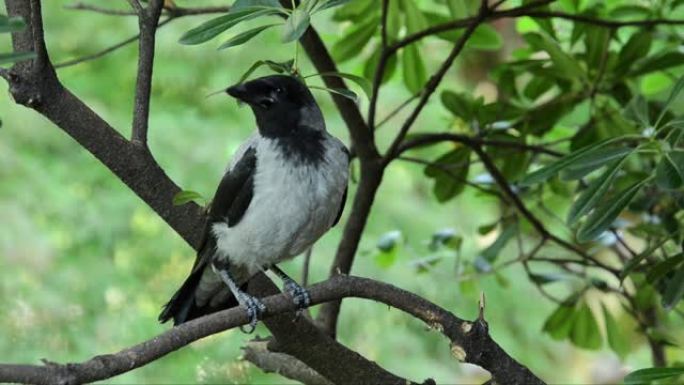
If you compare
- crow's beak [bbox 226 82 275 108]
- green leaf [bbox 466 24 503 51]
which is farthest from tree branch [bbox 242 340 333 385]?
green leaf [bbox 466 24 503 51]

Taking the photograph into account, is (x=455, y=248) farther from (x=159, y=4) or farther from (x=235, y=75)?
(x=235, y=75)

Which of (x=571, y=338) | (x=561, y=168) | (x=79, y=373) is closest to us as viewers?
(x=79, y=373)

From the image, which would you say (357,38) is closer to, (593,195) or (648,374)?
(593,195)

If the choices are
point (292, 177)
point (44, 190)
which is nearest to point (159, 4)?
point (292, 177)

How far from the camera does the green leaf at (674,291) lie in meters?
1.47

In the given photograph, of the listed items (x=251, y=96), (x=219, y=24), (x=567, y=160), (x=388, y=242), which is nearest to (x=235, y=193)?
(x=251, y=96)

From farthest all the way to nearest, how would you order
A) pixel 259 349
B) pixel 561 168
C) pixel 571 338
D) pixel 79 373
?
pixel 571 338 → pixel 259 349 → pixel 561 168 → pixel 79 373

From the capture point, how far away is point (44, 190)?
4062 millimetres

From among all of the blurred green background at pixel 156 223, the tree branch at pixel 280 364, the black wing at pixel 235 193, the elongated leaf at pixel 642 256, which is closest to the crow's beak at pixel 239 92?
the black wing at pixel 235 193

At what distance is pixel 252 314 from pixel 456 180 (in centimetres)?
82

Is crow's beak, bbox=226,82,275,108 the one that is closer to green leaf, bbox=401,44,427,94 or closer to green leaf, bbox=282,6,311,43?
green leaf, bbox=282,6,311,43

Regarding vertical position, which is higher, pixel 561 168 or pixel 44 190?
pixel 44 190

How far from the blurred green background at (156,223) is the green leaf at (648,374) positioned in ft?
6.72

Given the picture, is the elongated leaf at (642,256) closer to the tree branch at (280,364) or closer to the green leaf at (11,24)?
the tree branch at (280,364)
